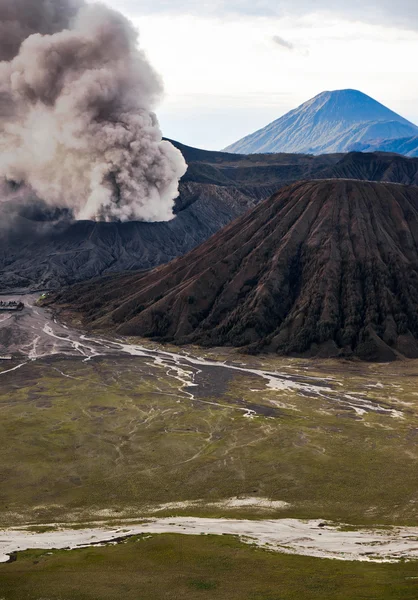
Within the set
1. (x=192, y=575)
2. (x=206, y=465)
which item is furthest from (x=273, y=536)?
(x=206, y=465)

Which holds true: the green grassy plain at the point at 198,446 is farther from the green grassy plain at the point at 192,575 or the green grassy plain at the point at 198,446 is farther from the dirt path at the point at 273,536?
the green grassy plain at the point at 192,575

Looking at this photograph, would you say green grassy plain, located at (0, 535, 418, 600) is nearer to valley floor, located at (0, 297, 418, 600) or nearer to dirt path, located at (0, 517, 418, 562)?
valley floor, located at (0, 297, 418, 600)

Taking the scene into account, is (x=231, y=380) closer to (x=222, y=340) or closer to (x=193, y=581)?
(x=222, y=340)

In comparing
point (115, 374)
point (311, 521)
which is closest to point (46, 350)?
point (115, 374)

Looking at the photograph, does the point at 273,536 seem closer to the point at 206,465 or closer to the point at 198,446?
the point at 206,465

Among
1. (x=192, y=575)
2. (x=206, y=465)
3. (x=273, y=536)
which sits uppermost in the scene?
(x=192, y=575)
